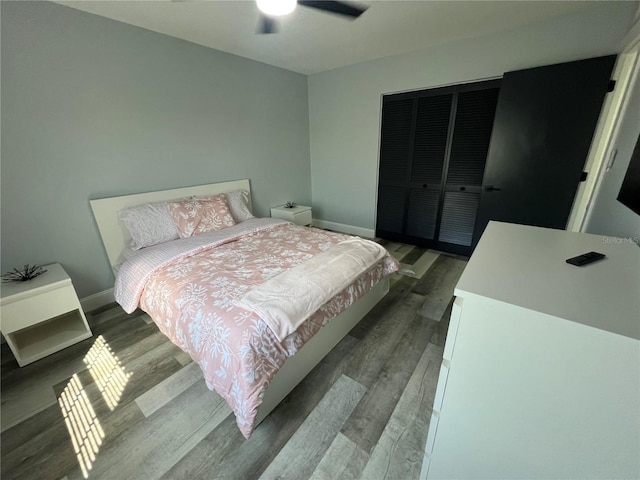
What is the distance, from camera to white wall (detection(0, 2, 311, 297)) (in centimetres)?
180

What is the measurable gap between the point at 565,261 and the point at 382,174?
2779 millimetres

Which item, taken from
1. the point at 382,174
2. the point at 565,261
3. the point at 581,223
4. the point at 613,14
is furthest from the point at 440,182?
the point at 565,261

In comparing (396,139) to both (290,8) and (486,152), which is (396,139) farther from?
(290,8)

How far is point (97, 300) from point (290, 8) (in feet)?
9.23

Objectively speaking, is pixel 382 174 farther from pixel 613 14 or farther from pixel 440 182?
pixel 613 14

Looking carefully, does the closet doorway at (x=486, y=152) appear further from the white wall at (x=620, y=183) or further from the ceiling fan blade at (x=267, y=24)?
the ceiling fan blade at (x=267, y=24)

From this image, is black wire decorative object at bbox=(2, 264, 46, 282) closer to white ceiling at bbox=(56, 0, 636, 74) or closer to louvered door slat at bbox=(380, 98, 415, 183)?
white ceiling at bbox=(56, 0, 636, 74)

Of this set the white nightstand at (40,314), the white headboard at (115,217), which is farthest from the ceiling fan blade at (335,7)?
the white nightstand at (40,314)

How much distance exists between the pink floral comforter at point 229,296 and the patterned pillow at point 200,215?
0.45 ft

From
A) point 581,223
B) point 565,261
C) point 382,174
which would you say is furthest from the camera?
point 382,174

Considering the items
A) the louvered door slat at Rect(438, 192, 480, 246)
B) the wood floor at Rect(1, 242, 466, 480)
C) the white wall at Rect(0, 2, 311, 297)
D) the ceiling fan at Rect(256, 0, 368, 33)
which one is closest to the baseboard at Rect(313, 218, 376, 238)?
the louvered door slat at Rect(438, 192, 480, 246)

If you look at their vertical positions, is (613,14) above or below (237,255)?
above

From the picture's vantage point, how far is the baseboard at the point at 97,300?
2.25 meters

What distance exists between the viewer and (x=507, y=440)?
0.81 metres
